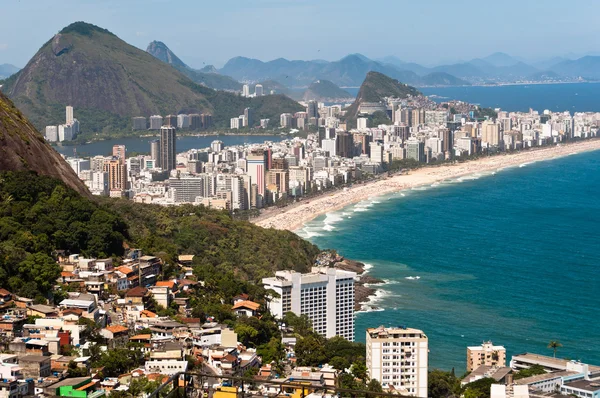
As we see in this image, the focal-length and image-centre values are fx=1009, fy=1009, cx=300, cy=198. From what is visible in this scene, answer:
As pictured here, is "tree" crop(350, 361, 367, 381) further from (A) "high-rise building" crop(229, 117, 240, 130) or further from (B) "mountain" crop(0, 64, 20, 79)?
(B) "mountain" crop(0, 64, 20, 79)

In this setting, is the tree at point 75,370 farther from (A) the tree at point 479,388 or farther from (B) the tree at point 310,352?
(A) the tree at point 479,388

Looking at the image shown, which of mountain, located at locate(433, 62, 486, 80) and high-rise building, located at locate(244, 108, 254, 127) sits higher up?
mountain, located at locate(433, 62, 486, 80)

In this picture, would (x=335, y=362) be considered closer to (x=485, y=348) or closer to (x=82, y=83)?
(x=485, y=348)

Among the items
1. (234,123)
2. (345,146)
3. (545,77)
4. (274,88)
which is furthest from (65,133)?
(545,77)

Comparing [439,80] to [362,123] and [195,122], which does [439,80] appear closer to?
[195,122]

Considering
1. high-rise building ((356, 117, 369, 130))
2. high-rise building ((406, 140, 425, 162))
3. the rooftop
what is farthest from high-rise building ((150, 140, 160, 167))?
the rooftop

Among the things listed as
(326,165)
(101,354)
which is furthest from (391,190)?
(101,354)
